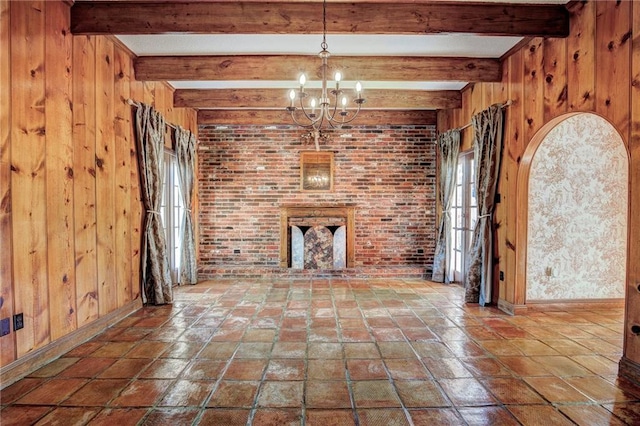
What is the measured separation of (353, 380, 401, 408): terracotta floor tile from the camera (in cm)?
211

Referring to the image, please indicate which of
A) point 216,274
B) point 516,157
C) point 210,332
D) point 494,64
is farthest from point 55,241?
point 494,64

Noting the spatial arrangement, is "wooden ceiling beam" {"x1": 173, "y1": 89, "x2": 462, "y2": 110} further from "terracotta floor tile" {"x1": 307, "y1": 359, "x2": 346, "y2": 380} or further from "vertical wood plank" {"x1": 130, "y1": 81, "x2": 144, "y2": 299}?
"terracotta floor tile" {"x1": 307, "y1": 359, "x2": 346, "y2": 380}

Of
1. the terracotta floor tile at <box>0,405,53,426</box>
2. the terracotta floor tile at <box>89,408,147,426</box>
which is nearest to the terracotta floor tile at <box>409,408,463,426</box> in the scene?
the terracotta floor tile at <box>89,408,147,426</box>

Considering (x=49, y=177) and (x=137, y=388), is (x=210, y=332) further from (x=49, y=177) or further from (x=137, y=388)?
(x=49, y=177)

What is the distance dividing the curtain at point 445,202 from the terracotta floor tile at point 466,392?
11.8ft

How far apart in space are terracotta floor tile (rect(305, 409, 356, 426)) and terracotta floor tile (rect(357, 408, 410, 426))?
0.06 metres

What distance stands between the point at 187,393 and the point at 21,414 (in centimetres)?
90

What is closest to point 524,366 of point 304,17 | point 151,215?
point 304,17

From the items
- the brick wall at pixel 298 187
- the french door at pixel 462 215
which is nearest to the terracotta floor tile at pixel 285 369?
the french door at pixel 462 215

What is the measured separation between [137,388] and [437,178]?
5548mm

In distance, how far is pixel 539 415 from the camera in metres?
2.00

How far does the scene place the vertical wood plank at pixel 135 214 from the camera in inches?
160

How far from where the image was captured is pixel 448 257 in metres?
5.83

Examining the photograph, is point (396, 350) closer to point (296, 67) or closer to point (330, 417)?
point (330, 417)
